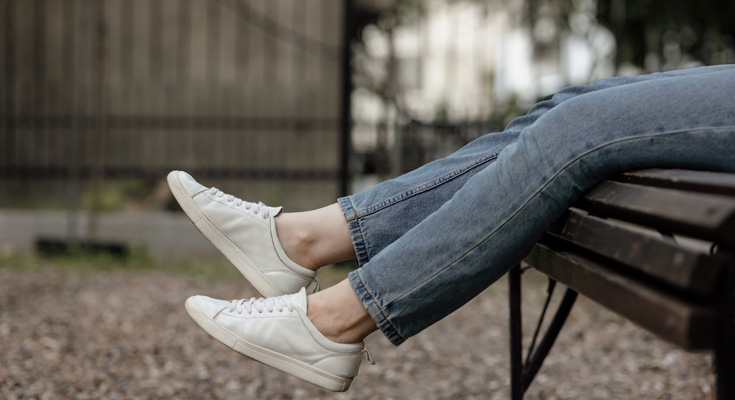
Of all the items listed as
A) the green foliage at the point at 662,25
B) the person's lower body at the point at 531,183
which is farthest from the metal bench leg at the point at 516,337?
the green foliage at the point at 662,25

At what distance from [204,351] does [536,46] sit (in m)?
8.64

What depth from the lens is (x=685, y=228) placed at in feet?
2.77

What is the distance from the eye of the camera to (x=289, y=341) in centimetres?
135

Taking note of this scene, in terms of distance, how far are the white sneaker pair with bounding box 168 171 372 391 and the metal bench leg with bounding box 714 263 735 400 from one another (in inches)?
27.5

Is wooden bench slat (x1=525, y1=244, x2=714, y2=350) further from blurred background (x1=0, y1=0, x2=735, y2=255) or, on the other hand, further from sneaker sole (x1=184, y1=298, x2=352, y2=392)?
blurred background (x1=0, y1=0, x2=735, y2=255)

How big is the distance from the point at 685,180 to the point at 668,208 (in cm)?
10

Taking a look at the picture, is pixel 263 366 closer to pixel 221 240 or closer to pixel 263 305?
pixel 221 240

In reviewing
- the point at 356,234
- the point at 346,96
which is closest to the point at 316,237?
the point at 356,234

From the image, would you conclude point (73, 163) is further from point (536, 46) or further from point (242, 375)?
point (536, 46)

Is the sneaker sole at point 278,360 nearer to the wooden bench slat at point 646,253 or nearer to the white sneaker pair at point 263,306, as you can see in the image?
the white sneaker pair at point 263,306

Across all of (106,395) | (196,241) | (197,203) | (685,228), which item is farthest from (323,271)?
(685,228)

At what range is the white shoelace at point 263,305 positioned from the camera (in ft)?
4.57

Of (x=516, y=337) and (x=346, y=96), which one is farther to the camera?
A: (x=346, y=96)

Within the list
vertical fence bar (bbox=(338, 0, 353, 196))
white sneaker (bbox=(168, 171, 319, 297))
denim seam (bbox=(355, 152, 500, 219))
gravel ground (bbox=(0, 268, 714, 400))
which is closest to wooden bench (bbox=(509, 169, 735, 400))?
denim seam (bbox=(355, 152, 500, 219))
